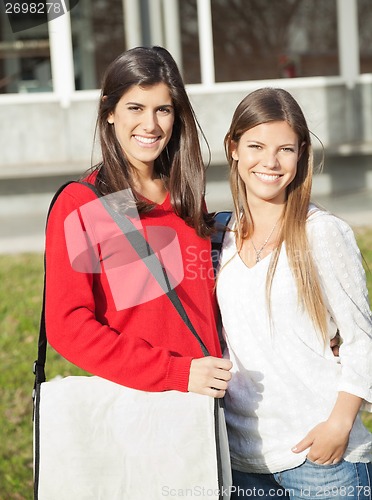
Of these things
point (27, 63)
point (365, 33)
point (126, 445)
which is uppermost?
point (365, 33)

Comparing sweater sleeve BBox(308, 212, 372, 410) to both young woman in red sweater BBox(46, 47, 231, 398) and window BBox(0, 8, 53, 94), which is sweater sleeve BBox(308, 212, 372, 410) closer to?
young woman in red sweater BBox(46, 47, 231, 398)

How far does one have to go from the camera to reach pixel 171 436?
207 centimetres

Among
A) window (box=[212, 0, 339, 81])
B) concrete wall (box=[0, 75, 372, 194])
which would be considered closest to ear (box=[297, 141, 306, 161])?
concrete wall (box=[0, 75, 372, 194])

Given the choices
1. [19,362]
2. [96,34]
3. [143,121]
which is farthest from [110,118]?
[96,34]

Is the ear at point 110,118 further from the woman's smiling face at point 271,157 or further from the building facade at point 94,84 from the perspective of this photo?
the building facade at point 94,84

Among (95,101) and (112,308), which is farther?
(95,101)

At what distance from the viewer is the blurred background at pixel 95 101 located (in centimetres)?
952

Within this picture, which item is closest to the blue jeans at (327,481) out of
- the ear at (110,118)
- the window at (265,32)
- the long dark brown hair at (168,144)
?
the long dark brown hair at (168,144)

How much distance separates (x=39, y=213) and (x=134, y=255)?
755cm

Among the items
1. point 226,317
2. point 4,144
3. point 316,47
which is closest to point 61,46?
point 4,144

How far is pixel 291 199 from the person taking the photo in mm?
2293

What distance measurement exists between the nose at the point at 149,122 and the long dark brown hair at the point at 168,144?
0.27 feet

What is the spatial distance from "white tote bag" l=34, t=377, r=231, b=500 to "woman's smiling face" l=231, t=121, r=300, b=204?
605mm

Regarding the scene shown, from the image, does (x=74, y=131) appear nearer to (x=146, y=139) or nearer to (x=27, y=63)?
(x=27, y=63)
